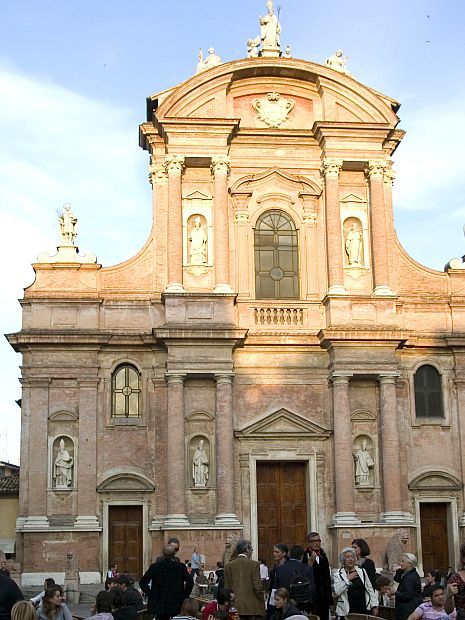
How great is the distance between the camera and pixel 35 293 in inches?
1124

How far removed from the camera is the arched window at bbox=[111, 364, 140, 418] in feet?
93.8

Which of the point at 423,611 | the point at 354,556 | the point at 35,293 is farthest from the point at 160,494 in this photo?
the point at 423,611

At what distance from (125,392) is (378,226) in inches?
322

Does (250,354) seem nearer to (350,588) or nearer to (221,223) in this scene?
(221,223)

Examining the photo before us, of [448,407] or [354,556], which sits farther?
[448,407]

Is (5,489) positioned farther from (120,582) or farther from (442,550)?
(120,582)

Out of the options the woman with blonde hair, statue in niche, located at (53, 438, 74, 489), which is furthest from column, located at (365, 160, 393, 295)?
the woman with blonde hair

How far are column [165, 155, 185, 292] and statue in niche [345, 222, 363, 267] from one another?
15.5 feet

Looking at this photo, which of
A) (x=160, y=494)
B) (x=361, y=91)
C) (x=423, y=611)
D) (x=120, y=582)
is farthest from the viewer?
(x=361, y=91)

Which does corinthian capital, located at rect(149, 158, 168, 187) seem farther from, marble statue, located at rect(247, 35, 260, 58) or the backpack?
the backpack

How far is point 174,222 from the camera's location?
29.0 m

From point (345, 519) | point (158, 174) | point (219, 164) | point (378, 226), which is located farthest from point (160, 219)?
point (345, 519)

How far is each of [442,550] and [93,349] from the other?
34.9ft

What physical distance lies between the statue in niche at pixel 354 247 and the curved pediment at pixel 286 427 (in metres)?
4.60
